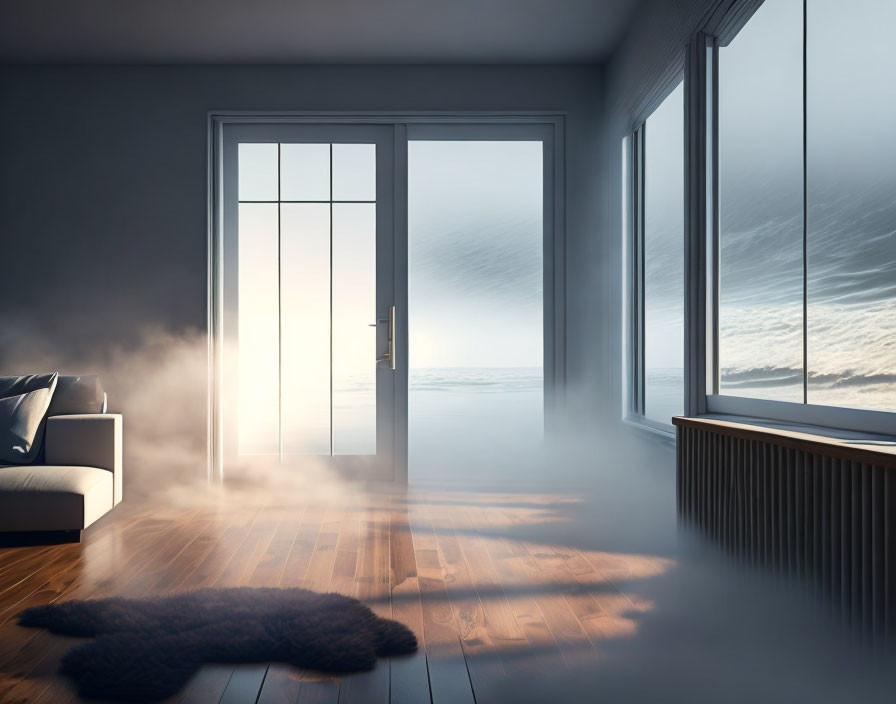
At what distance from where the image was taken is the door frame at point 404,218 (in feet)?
15.4

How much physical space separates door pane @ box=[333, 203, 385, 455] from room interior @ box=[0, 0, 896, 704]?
0.02 meters

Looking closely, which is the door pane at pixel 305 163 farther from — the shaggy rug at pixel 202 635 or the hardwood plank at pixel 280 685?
the hardwood plank at pixel 280 685

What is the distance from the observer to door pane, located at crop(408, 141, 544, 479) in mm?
4902

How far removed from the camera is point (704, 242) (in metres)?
3.15

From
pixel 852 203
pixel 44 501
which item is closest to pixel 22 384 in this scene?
pixel 44 501

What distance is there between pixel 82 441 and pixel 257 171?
205cm

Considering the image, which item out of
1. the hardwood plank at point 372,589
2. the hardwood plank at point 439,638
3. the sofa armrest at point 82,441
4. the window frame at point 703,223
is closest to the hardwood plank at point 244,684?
the hardwood plank at point 372,589

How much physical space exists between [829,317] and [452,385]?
122 inches

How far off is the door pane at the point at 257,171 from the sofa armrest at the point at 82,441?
1.77m

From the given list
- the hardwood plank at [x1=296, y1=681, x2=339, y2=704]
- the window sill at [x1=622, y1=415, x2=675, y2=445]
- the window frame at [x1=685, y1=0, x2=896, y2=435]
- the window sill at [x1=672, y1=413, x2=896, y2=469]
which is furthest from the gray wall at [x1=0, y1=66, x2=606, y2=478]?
the window sill at [x1=672, y1=413, x2=896, y2=469]

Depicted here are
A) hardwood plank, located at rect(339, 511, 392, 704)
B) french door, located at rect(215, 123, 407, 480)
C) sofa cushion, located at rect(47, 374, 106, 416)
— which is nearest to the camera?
hardwood plank, located at rect(339, 511, 392, 704)

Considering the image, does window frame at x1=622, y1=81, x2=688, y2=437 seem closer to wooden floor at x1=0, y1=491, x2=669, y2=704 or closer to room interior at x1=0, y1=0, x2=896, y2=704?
room interior at x1=0, y1=0, x2=896, y2=704

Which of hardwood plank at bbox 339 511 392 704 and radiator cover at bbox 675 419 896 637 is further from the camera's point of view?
hardwood plank at bbox 339 511 392 704

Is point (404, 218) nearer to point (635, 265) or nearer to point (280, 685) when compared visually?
point (635, 265)
